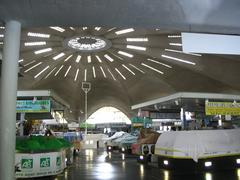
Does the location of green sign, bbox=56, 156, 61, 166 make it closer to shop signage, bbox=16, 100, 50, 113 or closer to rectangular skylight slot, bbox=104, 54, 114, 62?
shop signage, bbox=16, 100, 50, 113

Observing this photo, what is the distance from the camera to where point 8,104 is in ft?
22.0

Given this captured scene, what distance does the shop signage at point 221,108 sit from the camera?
25.6 meters

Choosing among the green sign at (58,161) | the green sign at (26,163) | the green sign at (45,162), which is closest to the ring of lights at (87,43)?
the green sign at (58,161)

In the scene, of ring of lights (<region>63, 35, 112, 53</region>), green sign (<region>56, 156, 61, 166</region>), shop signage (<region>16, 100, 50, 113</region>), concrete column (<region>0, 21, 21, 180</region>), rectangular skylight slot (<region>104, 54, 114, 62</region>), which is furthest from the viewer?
rectangular skylight slot (<region>104, 54, 114, 62</region>)

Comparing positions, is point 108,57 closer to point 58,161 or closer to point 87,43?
point 87,43

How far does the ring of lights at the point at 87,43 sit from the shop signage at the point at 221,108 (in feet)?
35.9

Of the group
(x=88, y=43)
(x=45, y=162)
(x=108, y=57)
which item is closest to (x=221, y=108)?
(x=88, y=43)

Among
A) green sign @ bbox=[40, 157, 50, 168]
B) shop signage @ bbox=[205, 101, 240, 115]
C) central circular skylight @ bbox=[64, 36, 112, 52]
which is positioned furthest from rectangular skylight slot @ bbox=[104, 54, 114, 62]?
green sign @ bbox=[40, 157, 50, 168]

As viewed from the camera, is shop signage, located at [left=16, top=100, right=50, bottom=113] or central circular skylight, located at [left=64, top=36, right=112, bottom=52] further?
central circular skylight, located at [left=64, top=36, right=112, bottom=52]

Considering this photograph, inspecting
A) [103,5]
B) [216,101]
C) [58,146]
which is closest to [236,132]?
[58,146]

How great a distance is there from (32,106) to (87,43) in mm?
12253

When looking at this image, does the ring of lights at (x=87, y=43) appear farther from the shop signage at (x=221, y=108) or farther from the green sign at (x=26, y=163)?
the green sign at (x=26, y=163)

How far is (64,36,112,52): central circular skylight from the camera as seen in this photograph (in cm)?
2838

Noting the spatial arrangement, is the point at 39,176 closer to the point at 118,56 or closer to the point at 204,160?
the point at 204,160
